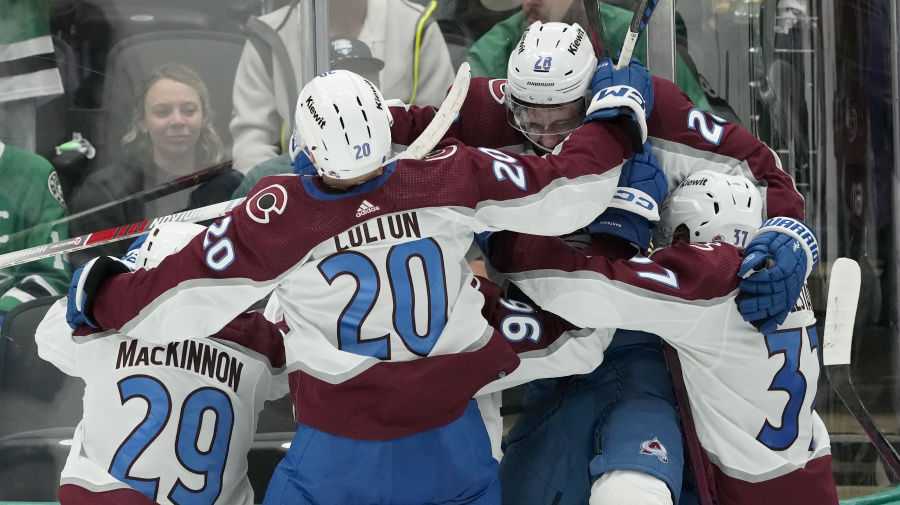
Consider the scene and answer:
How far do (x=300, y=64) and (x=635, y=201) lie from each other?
1.48 m

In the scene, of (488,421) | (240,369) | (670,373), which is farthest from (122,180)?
(670,373)

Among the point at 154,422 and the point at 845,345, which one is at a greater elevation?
the point at 154,422

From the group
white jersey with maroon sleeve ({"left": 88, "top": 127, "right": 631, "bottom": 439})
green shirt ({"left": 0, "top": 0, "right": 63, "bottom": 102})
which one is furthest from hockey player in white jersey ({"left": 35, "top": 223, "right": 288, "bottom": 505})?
green shirt ({"left": 0, "top": 0, "right": 63, "bottom": 102})

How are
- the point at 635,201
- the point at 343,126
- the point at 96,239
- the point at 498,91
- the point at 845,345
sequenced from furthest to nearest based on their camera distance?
the point at 96,239
the point at 845,345
the point at 498,91
the point at 635,201
the point at 343,126

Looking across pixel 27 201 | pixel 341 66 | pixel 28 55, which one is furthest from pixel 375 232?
pixel 28 55

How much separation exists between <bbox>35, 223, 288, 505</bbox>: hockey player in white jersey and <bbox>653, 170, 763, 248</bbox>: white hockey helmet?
1.06m

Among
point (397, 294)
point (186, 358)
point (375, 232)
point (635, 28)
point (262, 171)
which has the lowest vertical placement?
point (262, 171)

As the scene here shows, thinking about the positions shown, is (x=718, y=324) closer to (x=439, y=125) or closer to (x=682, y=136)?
(x=682, y=136)

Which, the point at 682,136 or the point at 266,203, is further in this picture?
the point at 682,136

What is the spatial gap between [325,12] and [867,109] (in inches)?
71.6

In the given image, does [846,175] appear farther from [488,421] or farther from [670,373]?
[488,421]

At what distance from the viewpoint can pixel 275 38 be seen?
129 inches

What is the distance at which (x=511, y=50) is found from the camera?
10.5 ft

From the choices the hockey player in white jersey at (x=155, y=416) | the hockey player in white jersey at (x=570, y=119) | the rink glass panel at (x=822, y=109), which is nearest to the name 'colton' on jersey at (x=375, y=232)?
the hockey player in white jersey at (x=155, y=416)
